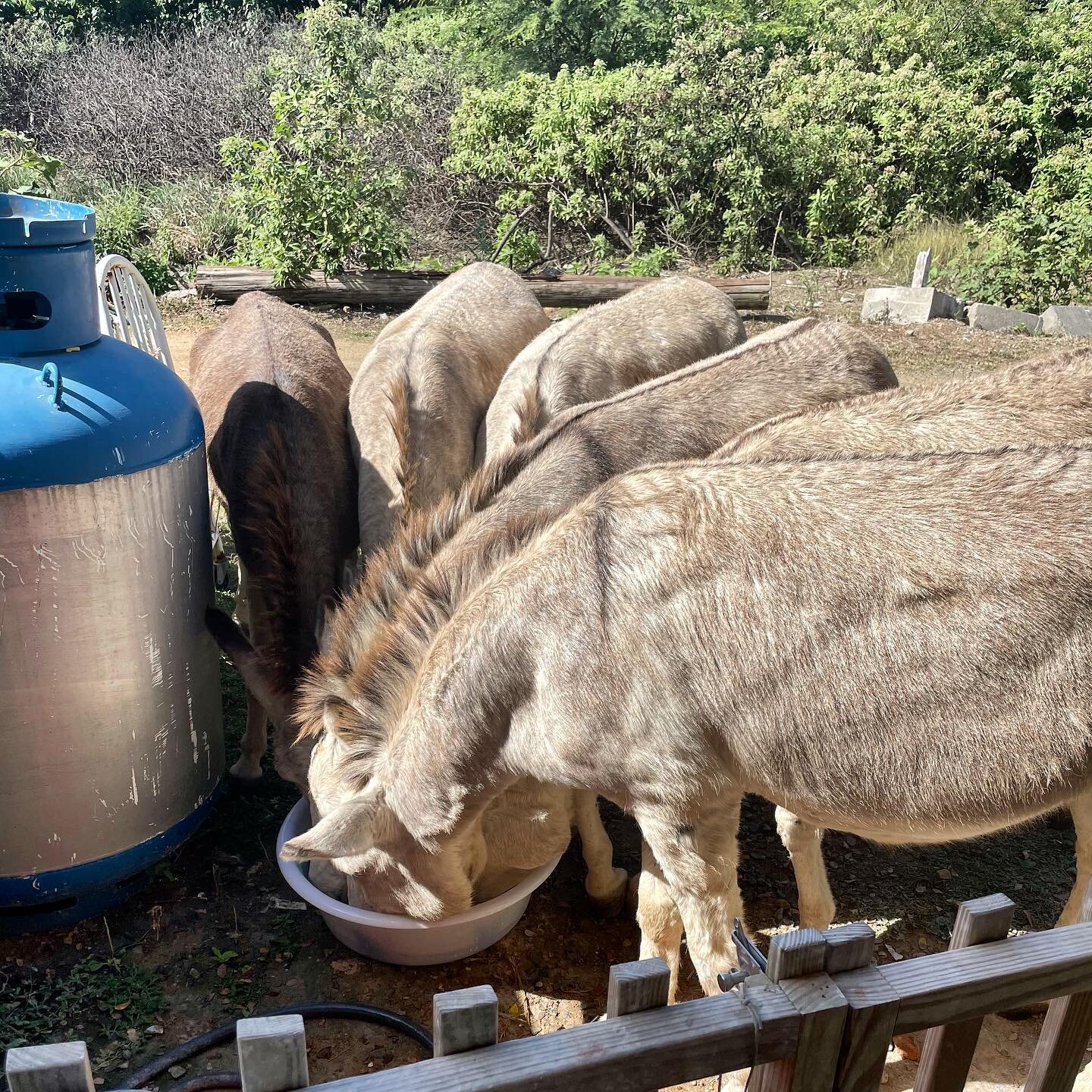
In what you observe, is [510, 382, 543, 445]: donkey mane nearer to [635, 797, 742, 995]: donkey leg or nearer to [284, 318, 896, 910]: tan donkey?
[284, 318, 896, 910]: tan donkey

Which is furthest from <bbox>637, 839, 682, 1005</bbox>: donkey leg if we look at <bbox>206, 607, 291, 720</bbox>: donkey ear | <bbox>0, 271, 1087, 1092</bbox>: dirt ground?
<bbox>206, 607, 291, 720</bbox>: donkey ear

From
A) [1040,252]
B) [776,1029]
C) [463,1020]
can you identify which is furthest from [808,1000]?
[1040,252]

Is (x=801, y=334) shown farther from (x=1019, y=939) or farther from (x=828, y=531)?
(x=1019, y=939)

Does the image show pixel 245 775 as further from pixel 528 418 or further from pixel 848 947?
pixel 848 947

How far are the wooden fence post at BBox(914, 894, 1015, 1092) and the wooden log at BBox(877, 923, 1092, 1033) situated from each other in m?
0.03

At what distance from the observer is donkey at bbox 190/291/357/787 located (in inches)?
162

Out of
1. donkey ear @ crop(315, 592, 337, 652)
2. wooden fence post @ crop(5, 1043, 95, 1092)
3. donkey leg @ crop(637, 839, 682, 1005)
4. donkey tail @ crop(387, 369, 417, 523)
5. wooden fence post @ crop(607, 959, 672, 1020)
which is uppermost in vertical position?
wooden fence post @ crop(5, 1043, 95, 1092)

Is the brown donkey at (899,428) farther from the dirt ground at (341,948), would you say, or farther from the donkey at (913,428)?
the dirt ground at (341,948)

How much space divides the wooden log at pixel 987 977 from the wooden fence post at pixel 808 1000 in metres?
0.05

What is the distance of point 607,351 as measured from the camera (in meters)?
6.45

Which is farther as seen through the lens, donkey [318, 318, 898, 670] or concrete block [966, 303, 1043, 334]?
concrete block [966, 303, 1043, 334]

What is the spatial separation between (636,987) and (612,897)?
7.76 ft

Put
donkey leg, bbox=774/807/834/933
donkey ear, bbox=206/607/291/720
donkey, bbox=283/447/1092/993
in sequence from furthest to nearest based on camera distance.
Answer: donkey ear, bbox=206/607/291/720
donkey leg, bbox=774/807/834/933
donkey, bbox=283/447/1092/993

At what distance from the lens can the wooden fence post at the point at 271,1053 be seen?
5.12 feet
